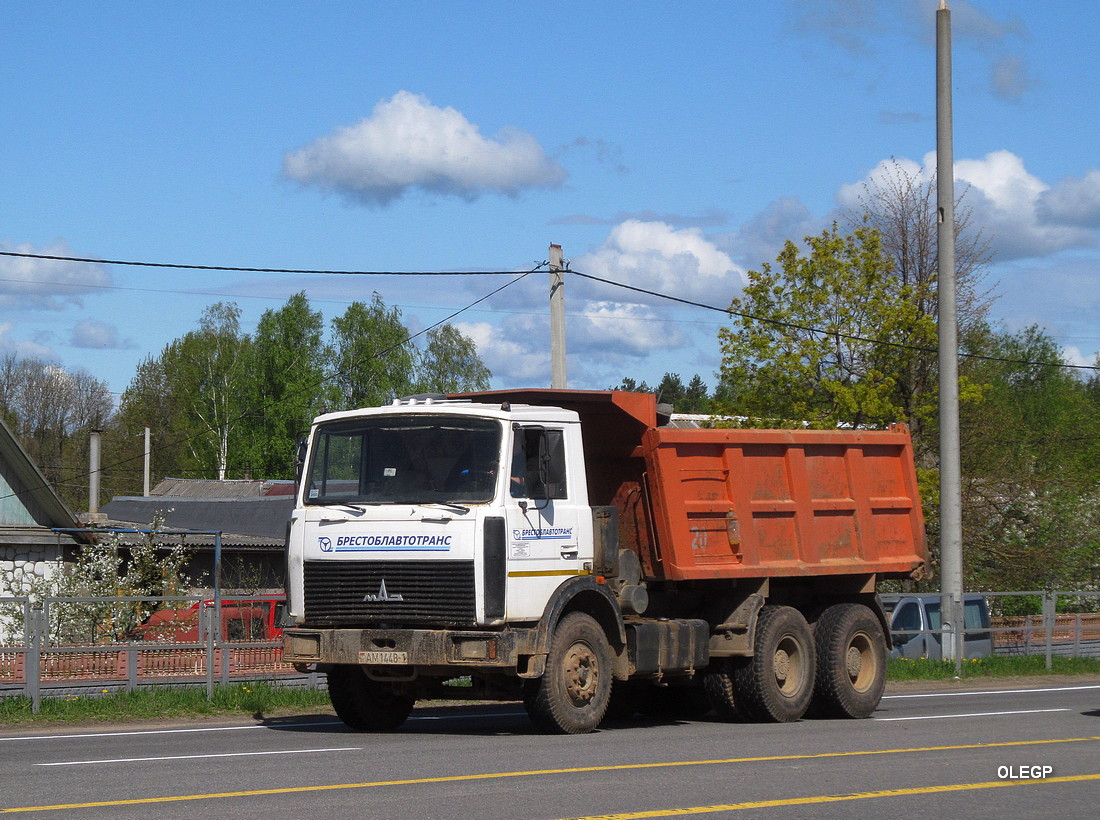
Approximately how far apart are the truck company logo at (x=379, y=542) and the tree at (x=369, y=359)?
6773 centimetres

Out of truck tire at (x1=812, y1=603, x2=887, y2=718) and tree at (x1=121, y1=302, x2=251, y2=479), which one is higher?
tree at (x1=121, y1=302, x2=251, y2=479)

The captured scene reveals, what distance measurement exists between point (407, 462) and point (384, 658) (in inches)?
Answer: 66.2

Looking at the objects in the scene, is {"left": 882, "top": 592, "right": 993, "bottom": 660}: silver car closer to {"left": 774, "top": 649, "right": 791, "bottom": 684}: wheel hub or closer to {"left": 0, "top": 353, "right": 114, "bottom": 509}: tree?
{"left": 774, "top": 649, "right": 791, "bottom": 684}: wheel hub

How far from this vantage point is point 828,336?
34031mm

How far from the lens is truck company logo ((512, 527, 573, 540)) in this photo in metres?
12.4

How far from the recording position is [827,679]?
595 inches

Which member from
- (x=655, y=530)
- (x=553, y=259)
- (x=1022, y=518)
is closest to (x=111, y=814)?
(x=655, y=530)

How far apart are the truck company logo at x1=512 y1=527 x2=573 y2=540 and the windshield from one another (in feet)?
1.30

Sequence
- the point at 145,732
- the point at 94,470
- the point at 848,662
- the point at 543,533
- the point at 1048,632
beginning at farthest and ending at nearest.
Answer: the point at 94,470
the point at 1048,632
the point at 848,662
the point at 145,732
the point at 543,533

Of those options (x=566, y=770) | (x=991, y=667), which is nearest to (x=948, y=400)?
(x=991, y=667)

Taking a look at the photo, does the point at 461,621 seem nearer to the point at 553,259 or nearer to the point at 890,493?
the point at 890,493

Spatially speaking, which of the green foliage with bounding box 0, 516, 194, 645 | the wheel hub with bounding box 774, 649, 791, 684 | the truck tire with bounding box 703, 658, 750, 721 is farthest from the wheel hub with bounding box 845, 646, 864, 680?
the green foliage with bounding box 0, 516, 194, 645

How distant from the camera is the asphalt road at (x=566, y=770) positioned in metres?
8.12

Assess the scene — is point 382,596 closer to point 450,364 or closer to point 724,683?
point 724,683
